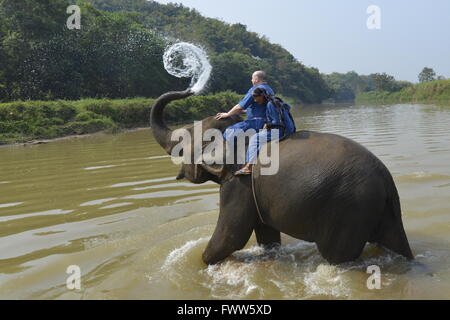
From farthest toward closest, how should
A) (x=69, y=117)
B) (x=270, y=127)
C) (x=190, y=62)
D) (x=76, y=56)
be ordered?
(x=76, y=56), (x=69, y=117), (x=190, y=62), (x=270, y=127)

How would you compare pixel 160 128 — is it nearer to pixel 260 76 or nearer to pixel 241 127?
pixel 241 127

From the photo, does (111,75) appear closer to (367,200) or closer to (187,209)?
(187,209)

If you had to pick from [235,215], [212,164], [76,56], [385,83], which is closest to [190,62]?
[212,164]

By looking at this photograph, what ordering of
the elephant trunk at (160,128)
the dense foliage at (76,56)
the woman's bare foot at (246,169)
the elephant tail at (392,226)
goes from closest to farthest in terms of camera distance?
the elephant tail at (392,226), the woman's bare foot at (246,169), the elephant trunk at (160,128), the dense foliage at (76,56)

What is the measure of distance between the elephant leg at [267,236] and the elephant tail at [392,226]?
1368 mm

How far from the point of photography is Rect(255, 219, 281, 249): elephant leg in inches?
209

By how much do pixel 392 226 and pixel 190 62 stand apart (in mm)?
2778

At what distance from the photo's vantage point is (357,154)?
4.09m

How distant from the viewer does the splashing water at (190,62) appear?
487cm

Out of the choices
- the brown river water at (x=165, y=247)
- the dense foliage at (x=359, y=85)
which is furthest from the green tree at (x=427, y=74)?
the brown river water at (x=165, y=247)

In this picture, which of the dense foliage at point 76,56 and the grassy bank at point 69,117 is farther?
the dense foliage at point 76,56

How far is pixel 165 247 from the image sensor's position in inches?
225

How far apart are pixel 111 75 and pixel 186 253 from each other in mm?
35435

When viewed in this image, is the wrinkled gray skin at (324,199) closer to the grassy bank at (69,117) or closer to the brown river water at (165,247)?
the brown river water at (165,247)
